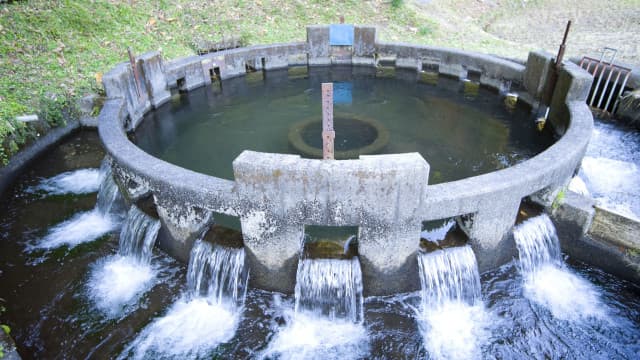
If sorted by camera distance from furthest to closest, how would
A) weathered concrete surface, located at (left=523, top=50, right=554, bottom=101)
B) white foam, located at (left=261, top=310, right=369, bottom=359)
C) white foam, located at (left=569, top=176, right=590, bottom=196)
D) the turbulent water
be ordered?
1. weathered concrete surface, located at (left=523, top=50, right=554, bottom=101)
2. the turbulent water
3. white foam, located at (left=569, top=176, right=590, bottom=196)
4. white foam, located at (left=261, top=310, right=369, bottom=359)

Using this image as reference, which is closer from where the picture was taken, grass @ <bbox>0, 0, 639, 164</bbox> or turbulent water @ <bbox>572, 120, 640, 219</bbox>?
turbulent water @ <bbox>572, 120, 640, 219</bbox>

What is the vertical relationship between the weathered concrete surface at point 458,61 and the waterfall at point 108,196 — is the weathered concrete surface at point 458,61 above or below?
above

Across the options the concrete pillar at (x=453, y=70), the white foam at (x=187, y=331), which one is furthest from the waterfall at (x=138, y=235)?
the concrete pillar at (x=453, y=70)

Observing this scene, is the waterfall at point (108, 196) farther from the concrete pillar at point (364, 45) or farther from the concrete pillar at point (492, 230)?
the concrete pillar at point (364, 45)

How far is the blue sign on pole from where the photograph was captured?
12428mm

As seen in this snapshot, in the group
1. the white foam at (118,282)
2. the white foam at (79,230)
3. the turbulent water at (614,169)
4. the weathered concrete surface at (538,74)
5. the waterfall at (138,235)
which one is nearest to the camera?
the white foam at (118,282)

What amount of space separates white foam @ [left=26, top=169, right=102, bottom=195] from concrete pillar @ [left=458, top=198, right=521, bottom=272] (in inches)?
275

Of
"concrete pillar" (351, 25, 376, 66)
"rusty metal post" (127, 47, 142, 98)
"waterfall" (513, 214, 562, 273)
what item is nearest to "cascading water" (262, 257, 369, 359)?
"waterfall" (513, 214, 562, 273)

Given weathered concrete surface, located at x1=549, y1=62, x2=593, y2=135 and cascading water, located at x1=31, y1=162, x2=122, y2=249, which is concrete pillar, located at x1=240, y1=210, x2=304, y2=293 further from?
weathered concrete surface, located at x1=549, y1=62, x2=593, y2=135

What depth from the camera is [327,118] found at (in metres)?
4.75

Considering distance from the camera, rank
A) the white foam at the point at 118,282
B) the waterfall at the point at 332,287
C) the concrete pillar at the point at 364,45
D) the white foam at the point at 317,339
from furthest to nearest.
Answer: the concrete pillar at the point at 364,45
the white foam at the point at 118,282
the waterfall at the point at 332,287
the white foam at the point at 317,339

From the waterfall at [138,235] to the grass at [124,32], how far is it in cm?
410

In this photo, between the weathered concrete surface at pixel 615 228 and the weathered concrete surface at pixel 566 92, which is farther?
the weathered concrete surface at pixel 566 92

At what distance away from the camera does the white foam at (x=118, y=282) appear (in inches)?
231
